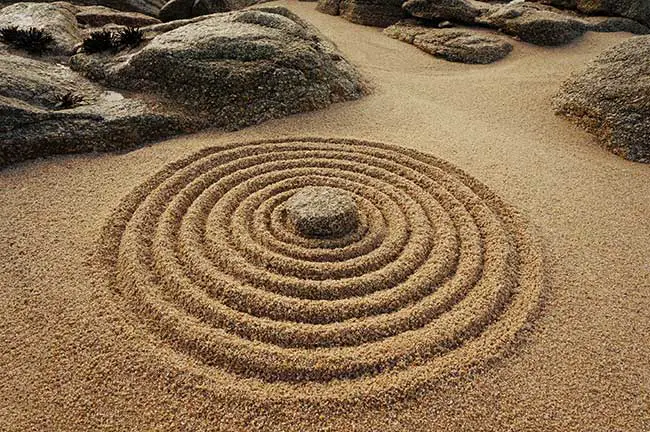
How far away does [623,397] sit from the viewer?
3990 millimetres

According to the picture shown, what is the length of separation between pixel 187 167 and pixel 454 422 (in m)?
4.99

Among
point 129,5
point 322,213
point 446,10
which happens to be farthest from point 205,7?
point 322,213

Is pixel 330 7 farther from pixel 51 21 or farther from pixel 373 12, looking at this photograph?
pixel 51 21

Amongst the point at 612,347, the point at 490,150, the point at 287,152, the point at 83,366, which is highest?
the point at 490,150

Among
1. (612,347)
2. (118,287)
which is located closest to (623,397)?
(612,347)

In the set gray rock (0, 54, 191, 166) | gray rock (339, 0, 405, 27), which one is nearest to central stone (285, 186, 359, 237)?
gray rock (0, 54, 191, 166)

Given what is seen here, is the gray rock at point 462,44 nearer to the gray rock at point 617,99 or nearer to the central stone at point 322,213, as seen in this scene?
the gray rock at point 617,99

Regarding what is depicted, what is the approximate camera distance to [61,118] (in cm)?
704

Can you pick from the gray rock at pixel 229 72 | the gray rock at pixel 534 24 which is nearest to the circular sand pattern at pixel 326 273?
the gray rock at pixel 229 72

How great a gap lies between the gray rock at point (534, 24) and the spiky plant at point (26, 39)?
11592 mm

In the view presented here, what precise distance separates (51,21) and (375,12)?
9873 mm

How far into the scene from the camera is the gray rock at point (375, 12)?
15.4 m

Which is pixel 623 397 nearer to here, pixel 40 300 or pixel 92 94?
pixel 40 300

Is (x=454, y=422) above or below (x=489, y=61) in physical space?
below
